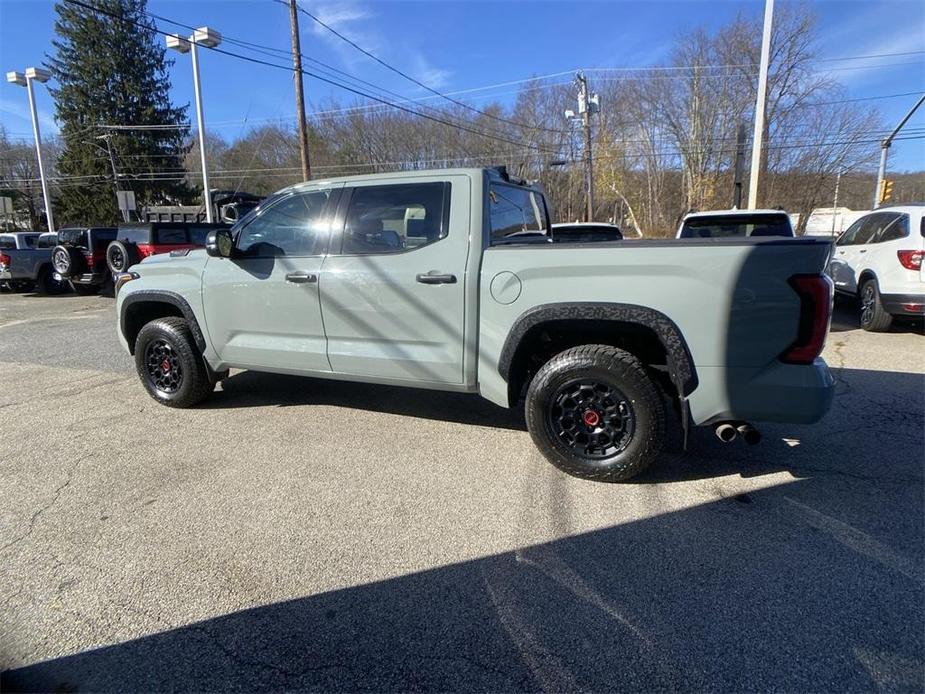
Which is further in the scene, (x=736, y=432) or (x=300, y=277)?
(x=300, y=277)

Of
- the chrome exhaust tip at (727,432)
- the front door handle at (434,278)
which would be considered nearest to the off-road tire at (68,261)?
the front door handle at (434,278)

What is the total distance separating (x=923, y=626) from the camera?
6.91 feet

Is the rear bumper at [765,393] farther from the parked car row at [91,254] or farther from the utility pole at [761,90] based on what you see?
the utility pole at [761,90]

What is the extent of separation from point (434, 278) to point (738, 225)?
5.77 metres

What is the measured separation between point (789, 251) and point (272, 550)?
303 cm

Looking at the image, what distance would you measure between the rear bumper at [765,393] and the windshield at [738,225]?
427cm

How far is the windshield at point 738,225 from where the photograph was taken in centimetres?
702

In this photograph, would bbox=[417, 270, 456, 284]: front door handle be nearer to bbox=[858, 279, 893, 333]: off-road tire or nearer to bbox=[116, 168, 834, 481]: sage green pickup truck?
bbox=[116, 168, 834, 481]: sage green pickup truck

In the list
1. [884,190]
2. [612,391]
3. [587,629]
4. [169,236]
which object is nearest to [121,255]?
[169,236]

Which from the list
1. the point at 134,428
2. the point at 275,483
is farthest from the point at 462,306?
the point at 134,428

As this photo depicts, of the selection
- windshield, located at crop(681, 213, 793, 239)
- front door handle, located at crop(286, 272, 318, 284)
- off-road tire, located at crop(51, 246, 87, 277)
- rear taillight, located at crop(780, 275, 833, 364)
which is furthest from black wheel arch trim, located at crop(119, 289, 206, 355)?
off-road tire, located at crop(51, 246, 87, 277)

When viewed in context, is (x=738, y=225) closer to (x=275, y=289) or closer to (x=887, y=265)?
(x=887, y=265)

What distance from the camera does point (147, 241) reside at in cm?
1241

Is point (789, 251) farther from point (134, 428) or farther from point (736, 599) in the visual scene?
point (134, 428)
